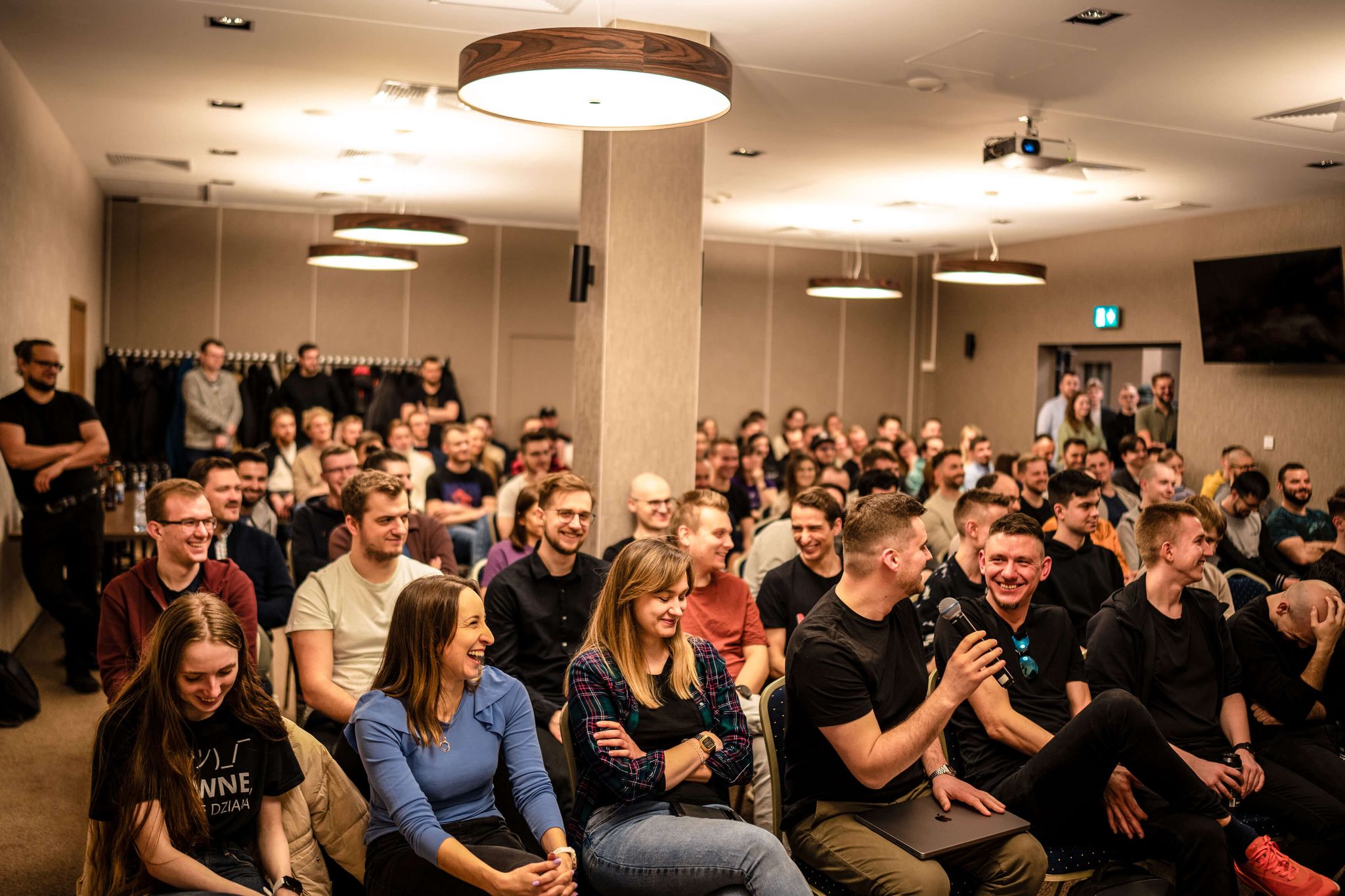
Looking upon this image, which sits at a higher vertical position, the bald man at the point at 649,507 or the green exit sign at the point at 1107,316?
the green exit sign at the point at 1107,316

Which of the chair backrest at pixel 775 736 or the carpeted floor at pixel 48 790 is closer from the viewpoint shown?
the chair backrest at pixel 775 736

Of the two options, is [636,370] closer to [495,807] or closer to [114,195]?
[495,807]

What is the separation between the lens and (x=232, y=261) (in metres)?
11.3

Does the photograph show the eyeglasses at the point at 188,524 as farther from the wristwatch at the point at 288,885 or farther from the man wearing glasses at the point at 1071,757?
the man wearing glasses at the point at 1071,757

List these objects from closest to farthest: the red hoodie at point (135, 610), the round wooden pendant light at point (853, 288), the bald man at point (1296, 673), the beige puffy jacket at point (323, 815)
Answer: the beige puffy jacket at point (323, 815)
the red hoodie at point (135, 610)
the bald man at point (1296, 673)
the round wooden pendant light at point (853, 288)

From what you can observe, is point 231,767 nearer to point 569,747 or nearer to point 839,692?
point 569,747

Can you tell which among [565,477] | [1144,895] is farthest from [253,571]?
[1144,895]

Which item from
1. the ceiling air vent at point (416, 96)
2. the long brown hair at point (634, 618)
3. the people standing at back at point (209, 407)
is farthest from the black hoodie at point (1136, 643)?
the people standing at back at point (209, 407)

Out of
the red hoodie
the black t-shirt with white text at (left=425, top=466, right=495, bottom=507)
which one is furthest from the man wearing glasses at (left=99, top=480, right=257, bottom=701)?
the black t-shirt with white text at (left=425, top=466, right=495, bottom=507)

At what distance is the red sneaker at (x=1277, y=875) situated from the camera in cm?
303

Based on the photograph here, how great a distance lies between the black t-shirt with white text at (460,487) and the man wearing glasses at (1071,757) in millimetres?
4166

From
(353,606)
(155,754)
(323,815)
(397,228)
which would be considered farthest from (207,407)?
(155,754)

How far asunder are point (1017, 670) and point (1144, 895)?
2.18 ft

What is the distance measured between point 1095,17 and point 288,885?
4543mm
